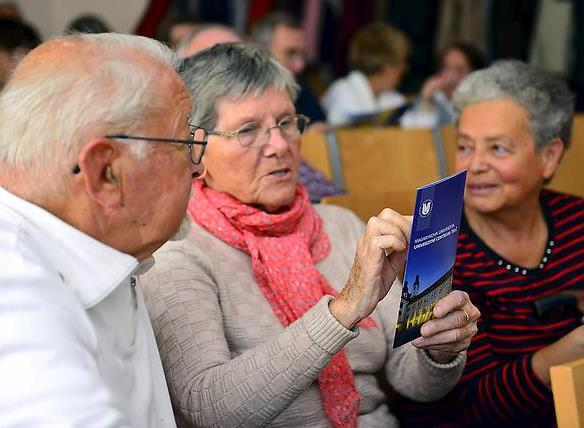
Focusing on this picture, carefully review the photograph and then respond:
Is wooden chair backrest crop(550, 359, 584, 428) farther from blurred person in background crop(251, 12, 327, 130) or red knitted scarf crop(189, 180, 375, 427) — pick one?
blurred person in background crop(251, 12, 327, 130)

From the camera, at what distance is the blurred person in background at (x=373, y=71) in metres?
5.75

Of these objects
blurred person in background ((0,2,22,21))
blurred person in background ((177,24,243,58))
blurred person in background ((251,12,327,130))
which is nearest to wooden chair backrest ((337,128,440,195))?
blurred person in background ((177,24,243,58))

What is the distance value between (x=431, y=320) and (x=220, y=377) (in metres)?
0.38

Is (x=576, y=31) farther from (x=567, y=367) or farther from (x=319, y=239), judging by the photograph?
(x=567, y=367)

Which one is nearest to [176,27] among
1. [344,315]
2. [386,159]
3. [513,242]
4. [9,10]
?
[9,10]

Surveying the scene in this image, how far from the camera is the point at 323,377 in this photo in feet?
6.59

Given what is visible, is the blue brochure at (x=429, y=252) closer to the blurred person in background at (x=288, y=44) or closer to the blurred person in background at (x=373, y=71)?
the blurred person in background at (x=288, y=44)

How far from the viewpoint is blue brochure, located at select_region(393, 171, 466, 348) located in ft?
5.15

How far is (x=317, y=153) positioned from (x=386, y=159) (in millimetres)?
312

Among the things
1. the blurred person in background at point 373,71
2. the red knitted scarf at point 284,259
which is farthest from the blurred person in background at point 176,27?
the red knitted scarf at point 284,259

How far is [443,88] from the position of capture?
5.83m

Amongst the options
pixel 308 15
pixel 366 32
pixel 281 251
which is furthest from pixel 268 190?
pixel 308 15

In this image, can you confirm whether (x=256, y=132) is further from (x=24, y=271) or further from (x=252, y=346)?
(x=24, y=271)

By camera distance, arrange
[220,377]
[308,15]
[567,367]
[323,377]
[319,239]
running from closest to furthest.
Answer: [567,367] < [220,377] < [323,377] < [319,239] < [308,15]
